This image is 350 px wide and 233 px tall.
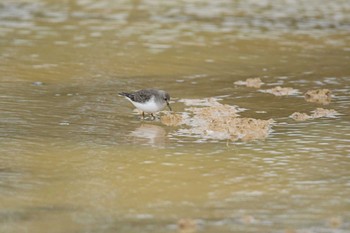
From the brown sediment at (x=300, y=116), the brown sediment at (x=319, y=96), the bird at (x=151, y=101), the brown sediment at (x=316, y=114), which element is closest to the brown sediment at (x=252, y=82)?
the brown sediment at (x=319, y=96)

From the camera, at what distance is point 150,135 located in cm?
1314

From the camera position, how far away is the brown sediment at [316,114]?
14.0 m

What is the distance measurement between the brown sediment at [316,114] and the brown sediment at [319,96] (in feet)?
2.74

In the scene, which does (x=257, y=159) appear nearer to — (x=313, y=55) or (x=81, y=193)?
(x=81, y=193)

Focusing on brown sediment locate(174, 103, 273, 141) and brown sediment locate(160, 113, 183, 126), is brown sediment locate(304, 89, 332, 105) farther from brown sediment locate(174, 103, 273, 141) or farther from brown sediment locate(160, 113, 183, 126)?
brown sediment locate(160, 113, 183, 126)

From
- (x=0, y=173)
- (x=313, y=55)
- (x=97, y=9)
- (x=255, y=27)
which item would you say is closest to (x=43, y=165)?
(x=0, y=173)

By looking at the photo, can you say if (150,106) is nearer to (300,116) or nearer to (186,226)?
(300,116)

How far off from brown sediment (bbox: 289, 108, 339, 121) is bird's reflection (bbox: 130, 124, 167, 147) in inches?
87.5

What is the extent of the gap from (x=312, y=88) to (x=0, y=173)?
24.4 feet

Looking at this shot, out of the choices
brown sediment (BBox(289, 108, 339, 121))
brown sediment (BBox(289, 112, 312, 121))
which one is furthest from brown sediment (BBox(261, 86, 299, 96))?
brown sediment (BBox(289, 112, 312, 121))

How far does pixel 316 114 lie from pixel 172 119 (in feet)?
7.80

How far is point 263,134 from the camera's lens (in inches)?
508

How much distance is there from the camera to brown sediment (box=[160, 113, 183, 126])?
45.4ft

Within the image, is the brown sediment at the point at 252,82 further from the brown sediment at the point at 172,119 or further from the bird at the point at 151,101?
the bird at the point at 151,101
